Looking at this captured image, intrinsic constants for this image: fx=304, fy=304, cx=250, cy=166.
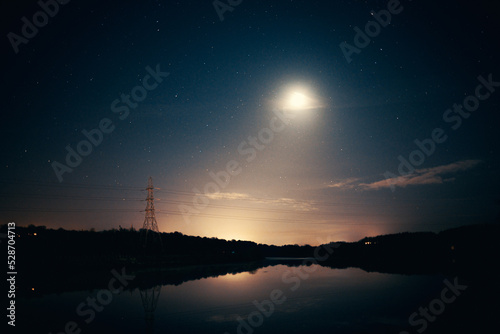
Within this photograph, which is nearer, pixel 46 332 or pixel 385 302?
pixel 46 332

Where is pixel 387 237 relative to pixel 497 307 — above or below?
above

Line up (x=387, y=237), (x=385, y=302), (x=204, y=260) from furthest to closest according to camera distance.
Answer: (x=387, y=237) → (x=204, y=260) → (x=385, y=302)

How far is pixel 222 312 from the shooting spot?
63.2 feet

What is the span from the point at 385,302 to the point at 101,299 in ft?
72.0

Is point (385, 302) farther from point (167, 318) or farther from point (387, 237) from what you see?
point (387, 237)

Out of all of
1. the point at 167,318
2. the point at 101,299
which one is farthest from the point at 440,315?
the point at 101,299

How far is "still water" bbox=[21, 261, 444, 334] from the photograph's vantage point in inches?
614

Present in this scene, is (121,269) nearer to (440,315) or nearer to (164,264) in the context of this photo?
(164,264)

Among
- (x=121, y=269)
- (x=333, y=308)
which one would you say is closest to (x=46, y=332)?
(x=333, y=308)

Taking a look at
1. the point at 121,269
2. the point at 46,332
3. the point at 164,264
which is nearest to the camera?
the point at 46,332

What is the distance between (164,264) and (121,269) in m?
12.7

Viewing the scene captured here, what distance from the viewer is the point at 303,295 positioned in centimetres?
2658

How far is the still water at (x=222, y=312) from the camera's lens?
15.6m

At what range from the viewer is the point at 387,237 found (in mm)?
133375
